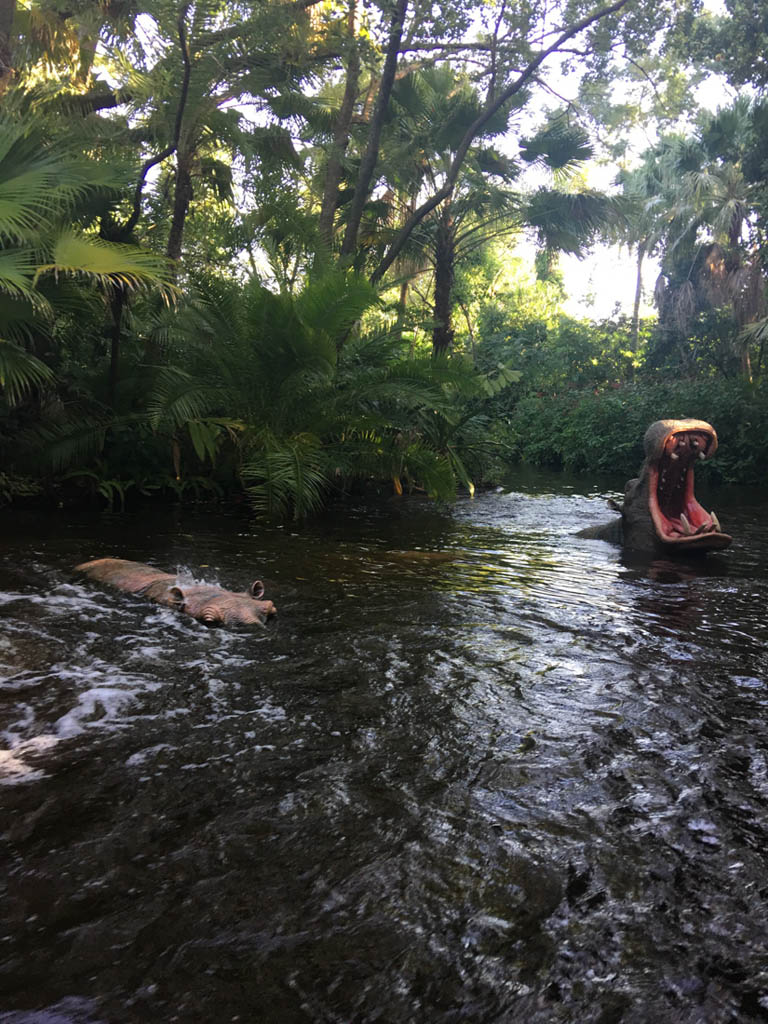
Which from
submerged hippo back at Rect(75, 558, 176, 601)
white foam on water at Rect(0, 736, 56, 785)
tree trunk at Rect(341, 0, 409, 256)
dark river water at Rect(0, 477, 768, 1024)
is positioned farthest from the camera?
tree trunk at Rect(341, 0, 409, 256)

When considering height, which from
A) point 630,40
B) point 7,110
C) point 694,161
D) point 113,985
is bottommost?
point 113,985

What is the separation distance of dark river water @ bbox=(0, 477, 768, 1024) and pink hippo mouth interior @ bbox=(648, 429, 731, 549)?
1.89m

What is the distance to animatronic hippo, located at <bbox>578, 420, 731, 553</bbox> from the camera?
5.68 m

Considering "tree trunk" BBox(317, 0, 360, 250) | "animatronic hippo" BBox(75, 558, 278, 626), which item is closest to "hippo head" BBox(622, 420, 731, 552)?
"animatronic hippo" BBox(75, 558, 278, 626)

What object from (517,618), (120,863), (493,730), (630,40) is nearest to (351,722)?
(493,730)

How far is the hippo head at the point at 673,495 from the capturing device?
5.68m

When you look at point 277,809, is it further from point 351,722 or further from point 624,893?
point 624,893

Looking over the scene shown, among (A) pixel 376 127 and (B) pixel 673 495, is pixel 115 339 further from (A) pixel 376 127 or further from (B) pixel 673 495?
(A) pixel 376 127

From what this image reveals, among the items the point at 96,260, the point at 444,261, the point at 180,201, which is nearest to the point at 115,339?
the point at 96,260

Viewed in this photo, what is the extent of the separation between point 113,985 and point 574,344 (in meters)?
23.1

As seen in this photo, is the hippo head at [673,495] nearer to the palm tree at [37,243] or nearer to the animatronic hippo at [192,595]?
the animatronic hippo at [192,595]

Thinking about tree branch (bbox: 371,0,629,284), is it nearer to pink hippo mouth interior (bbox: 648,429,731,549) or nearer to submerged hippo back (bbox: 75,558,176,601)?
pink hippo mouth interior (bbox: 648,429,731,549)

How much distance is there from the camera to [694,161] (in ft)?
63.6

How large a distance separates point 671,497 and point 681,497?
0.27ft
